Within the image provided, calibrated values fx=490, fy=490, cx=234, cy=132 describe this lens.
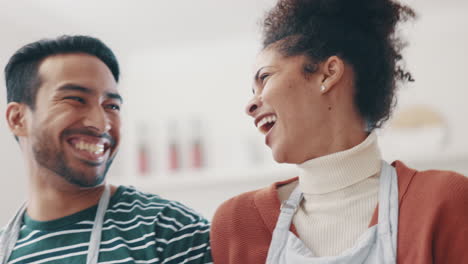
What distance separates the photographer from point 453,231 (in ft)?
3.02

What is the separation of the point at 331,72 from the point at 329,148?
171 mm

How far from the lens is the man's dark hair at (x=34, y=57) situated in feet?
4.39

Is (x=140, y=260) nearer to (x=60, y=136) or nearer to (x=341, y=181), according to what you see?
(x=60, y=136)

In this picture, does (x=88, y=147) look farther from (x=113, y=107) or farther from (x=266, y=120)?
(x=266, y=120)

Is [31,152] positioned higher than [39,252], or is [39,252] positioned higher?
[31,152]

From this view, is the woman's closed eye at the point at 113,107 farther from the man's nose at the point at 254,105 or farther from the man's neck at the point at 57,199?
the man's nose at the point at 254,105

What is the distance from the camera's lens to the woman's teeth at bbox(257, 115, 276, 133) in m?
A: 1.12

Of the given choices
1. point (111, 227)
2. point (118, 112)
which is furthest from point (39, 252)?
point (118, 112)

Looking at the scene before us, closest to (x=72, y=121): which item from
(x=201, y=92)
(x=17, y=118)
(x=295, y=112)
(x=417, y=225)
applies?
(x=17, y=118)

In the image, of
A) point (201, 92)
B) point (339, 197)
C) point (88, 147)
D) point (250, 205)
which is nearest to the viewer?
point (339, 197)

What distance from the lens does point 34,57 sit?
4.48 feet

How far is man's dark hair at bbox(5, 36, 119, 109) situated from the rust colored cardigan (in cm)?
63

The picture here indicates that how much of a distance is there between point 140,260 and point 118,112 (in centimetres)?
44

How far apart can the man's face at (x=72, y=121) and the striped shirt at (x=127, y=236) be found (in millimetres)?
113
